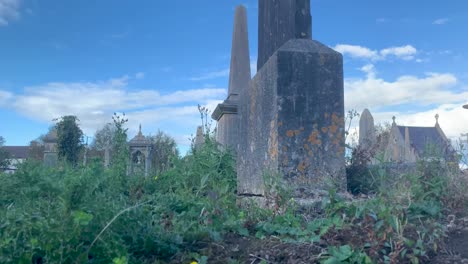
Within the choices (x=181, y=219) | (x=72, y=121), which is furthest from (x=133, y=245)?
(x=72, y=121)

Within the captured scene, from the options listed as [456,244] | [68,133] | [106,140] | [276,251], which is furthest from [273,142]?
[68,133]

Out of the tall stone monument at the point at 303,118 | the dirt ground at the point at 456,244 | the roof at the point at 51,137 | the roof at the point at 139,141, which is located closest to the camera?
the dirt ground at the point at 456,244

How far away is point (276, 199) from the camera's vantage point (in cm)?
327

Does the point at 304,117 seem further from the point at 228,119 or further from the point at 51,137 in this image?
the point at 51,137

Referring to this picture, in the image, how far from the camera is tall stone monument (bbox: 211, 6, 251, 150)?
8.18m

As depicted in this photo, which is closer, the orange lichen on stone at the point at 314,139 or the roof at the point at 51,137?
the orange lichen on stone at the point at 314,139

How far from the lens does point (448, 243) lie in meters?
2.52

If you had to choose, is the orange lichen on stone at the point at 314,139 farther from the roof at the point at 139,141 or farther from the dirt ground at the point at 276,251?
the roof at the point at 139,141

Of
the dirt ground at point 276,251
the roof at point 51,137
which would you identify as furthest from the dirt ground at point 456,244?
the roof at point 51,137

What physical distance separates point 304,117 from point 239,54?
547 cm

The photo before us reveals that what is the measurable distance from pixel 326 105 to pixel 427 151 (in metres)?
1.08

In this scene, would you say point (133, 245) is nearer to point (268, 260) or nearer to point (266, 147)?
point (268, 260)

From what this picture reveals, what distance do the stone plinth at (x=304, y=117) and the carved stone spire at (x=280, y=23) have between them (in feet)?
0.95

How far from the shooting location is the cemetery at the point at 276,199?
Answer: 7.14 ft
